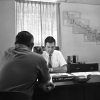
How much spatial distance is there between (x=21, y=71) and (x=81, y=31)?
3368mm

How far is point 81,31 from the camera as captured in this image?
4.56m

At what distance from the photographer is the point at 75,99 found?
1801 mm

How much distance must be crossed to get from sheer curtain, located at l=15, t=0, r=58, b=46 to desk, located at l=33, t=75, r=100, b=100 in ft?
8.74

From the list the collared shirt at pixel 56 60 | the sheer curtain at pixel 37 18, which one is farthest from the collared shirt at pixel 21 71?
the sheer curtain at pixel 37 18

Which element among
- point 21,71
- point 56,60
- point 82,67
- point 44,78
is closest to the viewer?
point 21,71

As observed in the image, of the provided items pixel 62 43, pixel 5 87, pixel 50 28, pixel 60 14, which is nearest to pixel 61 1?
pixel 60 14

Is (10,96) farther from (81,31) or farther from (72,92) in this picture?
(81,31)

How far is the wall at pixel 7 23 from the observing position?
4.10 meters

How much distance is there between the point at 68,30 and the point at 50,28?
46cm

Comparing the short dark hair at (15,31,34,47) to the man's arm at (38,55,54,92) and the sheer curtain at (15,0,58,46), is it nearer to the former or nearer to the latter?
the man's arm at (38,55,54,92)

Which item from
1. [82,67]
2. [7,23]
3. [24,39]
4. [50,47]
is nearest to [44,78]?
[24,39]

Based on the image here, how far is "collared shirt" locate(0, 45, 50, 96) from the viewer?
55.1 inches

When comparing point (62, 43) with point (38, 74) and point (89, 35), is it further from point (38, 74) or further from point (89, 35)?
point (38, 74)

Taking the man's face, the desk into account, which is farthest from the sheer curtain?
the desk
